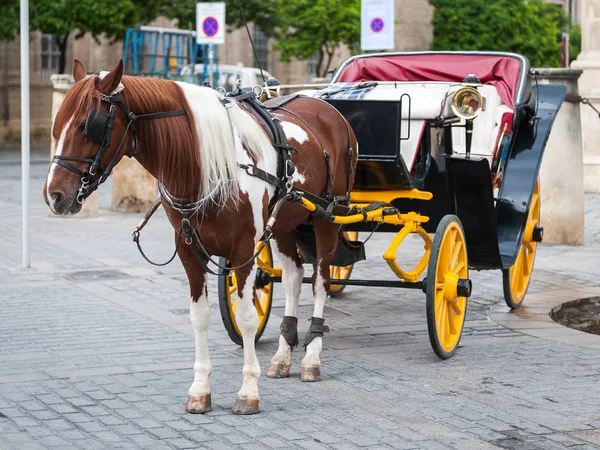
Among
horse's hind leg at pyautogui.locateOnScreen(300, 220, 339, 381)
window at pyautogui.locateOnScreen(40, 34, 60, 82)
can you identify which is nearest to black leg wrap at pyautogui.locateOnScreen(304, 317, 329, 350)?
horse's hind leg at pyautogui.locateOnScreen(300, 220, 339, 381)

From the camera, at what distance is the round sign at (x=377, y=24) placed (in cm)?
1541

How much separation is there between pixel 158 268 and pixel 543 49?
107ft

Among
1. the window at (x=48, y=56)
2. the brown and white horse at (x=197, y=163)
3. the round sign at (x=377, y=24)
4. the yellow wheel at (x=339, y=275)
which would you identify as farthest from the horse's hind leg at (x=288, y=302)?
the window at (x=48, y=56)

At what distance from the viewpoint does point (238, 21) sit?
35531 millimetres

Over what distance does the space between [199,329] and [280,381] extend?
780 mm

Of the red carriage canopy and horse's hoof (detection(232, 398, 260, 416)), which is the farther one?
the red carriage canopy

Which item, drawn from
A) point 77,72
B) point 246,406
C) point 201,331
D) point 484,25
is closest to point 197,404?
point 246,406

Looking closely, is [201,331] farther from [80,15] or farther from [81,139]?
[80,15]

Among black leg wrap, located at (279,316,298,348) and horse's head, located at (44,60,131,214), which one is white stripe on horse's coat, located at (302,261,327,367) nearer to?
black leg wrap, located at (279,316,298,348)

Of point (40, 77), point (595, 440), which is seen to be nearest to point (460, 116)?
point (595, 440)

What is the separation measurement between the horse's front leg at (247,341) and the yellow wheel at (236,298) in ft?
2.34

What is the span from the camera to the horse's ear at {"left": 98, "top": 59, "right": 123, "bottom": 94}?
17.0 feet

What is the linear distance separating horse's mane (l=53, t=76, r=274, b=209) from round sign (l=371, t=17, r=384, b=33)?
393 inches

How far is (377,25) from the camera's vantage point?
608 inches
